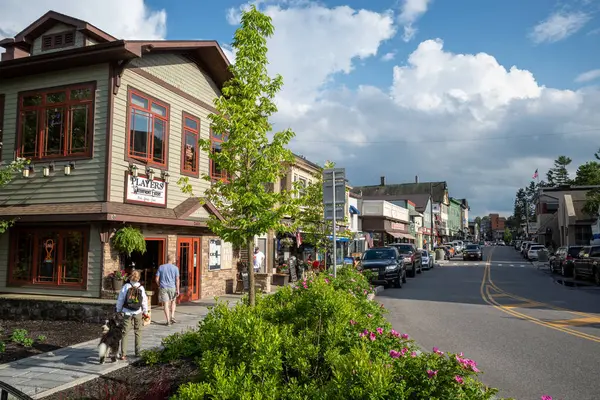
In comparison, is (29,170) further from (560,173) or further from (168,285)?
(560,173)

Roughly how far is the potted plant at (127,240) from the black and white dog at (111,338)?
437cm


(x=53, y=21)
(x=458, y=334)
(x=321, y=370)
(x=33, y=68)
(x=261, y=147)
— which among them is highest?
(x=53, y=21)

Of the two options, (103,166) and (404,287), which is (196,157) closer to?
(103,166)

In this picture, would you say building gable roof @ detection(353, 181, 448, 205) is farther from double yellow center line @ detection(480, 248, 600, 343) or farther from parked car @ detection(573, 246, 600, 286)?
double yellow center line @ detection(480, 248, 600, 343)

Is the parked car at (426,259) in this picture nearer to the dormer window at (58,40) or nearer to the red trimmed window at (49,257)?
the red trimmed window at (49,257)

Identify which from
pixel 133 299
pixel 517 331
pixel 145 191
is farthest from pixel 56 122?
pixel 517 331

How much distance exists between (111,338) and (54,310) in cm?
526

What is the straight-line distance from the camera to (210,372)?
469 cm

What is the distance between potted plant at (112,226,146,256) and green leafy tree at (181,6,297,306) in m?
3.98

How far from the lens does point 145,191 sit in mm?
13180

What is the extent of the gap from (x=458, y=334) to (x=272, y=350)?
292 inches

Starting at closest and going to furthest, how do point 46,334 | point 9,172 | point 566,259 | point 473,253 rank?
1. point 46,334
2. point 9,172
3. point 566,259
4. point 473,253

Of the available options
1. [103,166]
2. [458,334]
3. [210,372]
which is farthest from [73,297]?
[458,334]

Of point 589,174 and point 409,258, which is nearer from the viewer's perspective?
point 409,258
